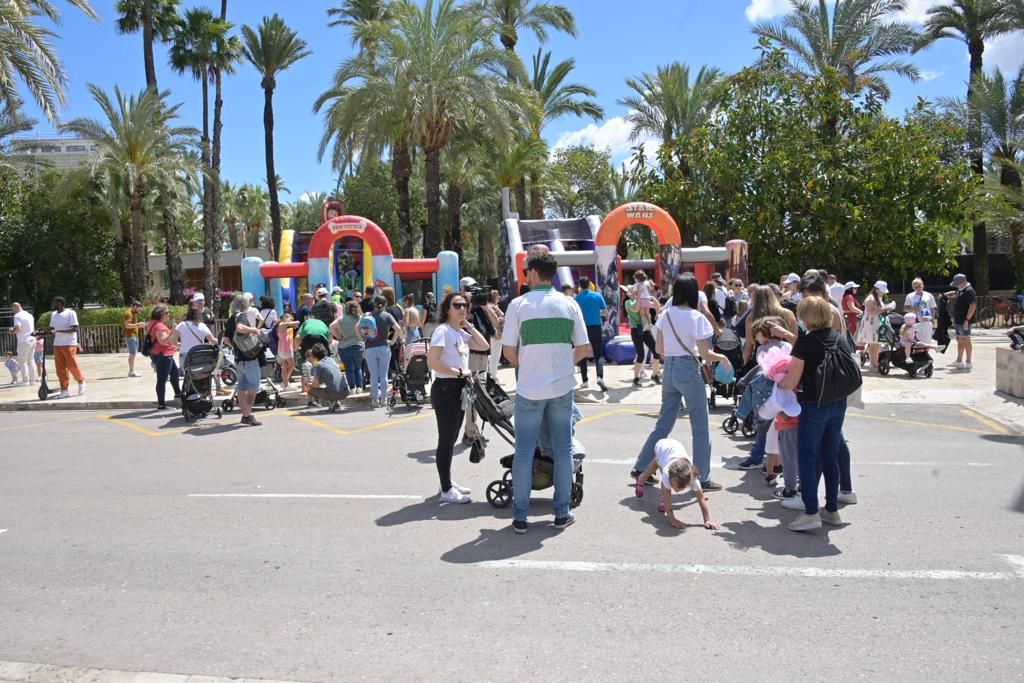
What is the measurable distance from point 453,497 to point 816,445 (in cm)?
283

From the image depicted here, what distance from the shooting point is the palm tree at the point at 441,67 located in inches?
961

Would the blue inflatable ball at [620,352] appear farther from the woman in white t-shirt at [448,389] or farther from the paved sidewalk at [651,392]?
the woman in white t-shirt at [448,389]

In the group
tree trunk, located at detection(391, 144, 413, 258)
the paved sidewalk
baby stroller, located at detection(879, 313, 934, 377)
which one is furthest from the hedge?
baby stroller, located at detection(879, 313, 934, 377)

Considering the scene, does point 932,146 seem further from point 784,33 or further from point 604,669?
point 604,669

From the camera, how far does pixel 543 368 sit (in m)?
5.76

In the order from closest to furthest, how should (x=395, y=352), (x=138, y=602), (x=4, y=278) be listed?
(x=138, y=602)
(x=395, y=352)
(x=4, y=278)

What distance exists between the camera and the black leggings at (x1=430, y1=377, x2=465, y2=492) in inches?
261

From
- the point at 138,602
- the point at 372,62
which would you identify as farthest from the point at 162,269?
the point at 138,602

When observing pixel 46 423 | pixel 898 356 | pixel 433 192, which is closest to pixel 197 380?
pixel 46 423

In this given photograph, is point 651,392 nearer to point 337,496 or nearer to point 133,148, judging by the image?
point 337,496

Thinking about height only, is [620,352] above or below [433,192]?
below

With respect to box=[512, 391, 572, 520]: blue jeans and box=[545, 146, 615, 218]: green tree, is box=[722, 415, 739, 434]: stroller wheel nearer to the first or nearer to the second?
box=[512, 391, 572, 520]: blue jeans

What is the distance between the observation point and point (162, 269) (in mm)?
48844

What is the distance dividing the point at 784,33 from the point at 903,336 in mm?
17580
